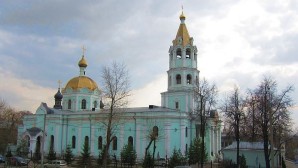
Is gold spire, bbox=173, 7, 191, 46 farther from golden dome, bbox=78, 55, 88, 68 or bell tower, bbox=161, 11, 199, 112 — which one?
golden dome, bbox=78, 55, 88, 68

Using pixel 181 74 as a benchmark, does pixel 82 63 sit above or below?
above

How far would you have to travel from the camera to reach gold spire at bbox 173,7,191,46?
5041 cm

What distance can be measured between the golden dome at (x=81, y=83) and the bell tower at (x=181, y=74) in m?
16.3

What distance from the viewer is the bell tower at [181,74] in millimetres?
49344

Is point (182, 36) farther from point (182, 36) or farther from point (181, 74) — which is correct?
point (181, 74)

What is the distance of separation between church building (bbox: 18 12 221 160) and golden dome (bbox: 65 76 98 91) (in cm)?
424

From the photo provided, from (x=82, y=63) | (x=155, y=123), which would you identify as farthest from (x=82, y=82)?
(x=155, y=123)

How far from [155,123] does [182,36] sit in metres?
13.0

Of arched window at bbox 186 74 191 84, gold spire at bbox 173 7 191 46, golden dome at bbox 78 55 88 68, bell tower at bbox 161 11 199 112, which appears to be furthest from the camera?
golden dome at bbox 78 55 88 68

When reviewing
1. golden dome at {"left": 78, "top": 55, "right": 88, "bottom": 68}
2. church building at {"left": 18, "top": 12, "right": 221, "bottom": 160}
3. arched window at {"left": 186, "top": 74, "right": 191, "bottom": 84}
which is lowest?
church building at {"left": 18, "top": 12, "right": 221, "bottom": 160}

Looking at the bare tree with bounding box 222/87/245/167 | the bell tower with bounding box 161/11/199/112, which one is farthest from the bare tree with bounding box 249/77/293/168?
the bell tower with bounding box 161/11/199/112

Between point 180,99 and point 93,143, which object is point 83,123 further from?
point 180,99

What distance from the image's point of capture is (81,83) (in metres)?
61.8

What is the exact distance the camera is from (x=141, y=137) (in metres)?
48.1
